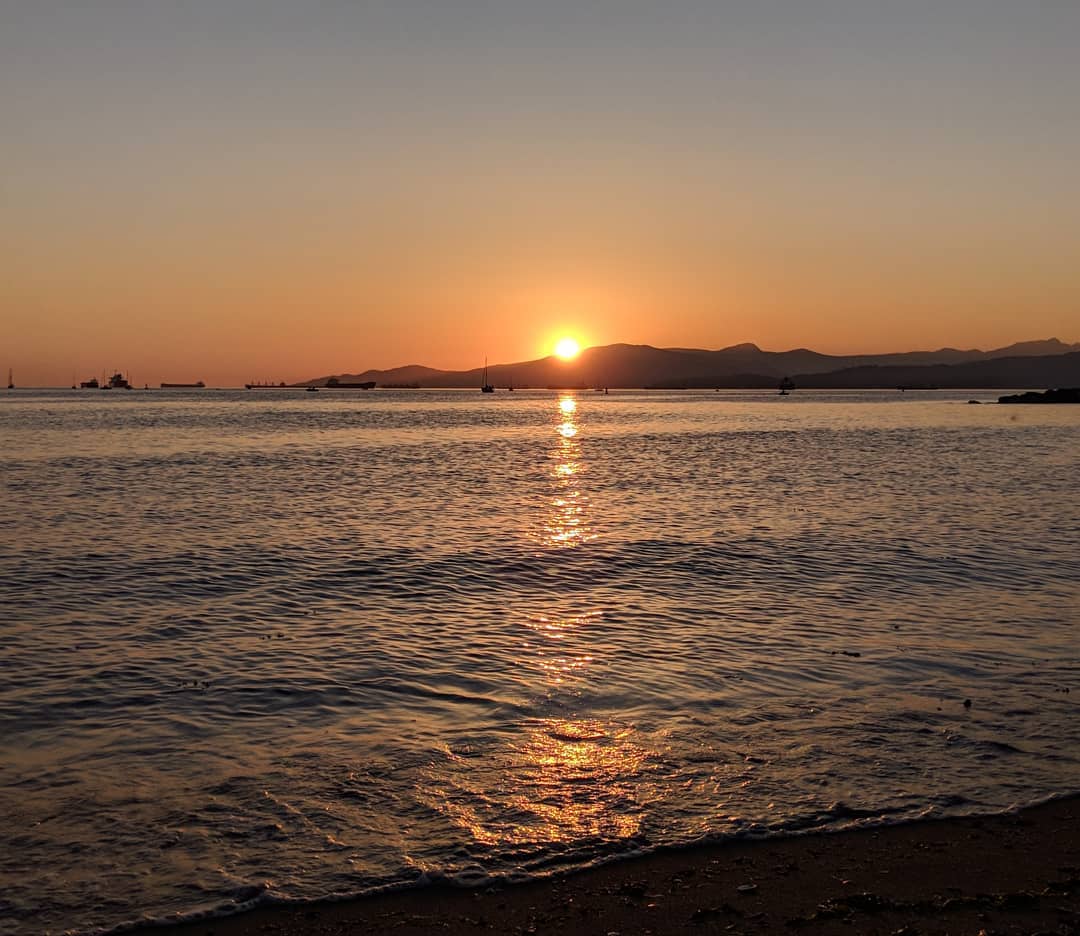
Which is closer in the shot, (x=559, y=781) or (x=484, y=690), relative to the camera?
(x=559, y=781)

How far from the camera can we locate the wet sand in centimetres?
719

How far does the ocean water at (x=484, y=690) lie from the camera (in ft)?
28.6

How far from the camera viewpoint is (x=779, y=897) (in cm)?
761

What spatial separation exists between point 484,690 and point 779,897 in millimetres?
6618

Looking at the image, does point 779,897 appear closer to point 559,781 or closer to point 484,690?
point 559,781

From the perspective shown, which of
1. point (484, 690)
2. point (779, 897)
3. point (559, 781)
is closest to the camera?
point (779, 897)

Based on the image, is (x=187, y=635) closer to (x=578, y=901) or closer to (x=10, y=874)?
(x=10, y=874)

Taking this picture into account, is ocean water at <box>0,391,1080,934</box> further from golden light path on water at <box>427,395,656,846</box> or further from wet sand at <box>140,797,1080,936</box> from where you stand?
wet sand at <box>140,797,1080,936</box>

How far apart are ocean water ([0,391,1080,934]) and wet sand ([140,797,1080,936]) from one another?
1.20 feet

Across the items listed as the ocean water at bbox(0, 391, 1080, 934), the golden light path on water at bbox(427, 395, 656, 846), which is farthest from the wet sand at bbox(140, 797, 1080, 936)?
the golden light path on water at bbox(427, 395, 656, 846)

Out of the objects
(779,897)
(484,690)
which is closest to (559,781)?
(779,897)

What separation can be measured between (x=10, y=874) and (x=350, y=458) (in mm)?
62262

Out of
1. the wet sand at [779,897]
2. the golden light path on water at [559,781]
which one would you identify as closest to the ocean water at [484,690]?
the golden light path on water at [559,781]

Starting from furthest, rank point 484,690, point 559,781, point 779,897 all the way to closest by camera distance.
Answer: point 484,690, point 559,781, point 779,897
